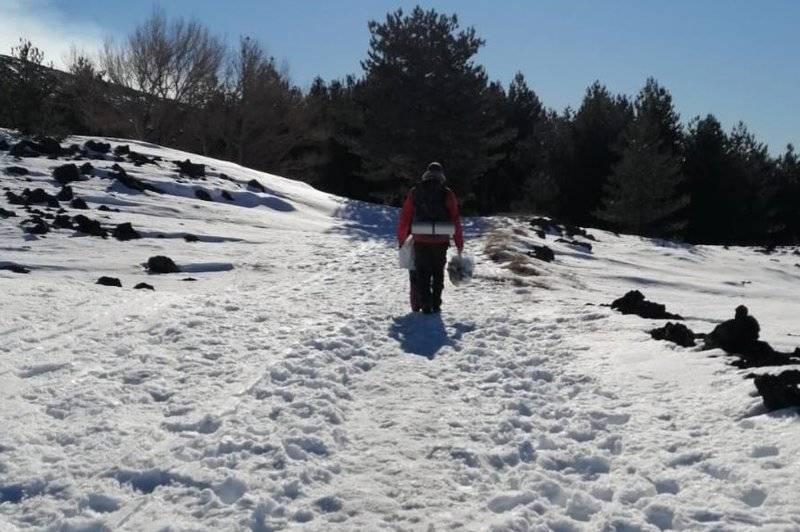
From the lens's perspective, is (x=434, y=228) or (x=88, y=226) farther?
(x=88, y=226)

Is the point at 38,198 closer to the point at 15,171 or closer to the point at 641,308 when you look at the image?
the point at 15,171

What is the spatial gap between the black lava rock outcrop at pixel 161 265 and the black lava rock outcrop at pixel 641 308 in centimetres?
685

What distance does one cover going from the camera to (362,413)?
5473 millimetres

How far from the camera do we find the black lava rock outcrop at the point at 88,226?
45.5 ft

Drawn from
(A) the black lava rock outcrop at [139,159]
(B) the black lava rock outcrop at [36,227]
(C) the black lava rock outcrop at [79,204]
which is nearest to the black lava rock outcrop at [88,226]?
(B) the black lava rock outcrop at [36,227]

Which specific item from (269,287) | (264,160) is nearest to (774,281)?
(269,287)

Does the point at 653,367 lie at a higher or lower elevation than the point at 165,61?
lower

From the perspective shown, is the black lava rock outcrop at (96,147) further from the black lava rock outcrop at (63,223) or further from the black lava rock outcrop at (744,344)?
the black lava rock outcrop at (744,344)

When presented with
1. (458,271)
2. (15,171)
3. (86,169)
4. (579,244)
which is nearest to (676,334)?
(458,271)

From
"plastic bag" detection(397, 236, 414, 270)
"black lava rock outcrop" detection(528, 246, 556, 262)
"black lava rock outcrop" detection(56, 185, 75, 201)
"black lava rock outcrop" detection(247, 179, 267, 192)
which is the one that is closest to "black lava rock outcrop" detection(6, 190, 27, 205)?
"black lava rock outcrop" detection(56, 185, 75, 201)

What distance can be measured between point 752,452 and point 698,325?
513 cm

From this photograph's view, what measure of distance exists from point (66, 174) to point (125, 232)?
19.0ft

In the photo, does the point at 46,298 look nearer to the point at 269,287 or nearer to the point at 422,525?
the point at 269,287

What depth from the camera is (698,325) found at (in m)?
9.34
